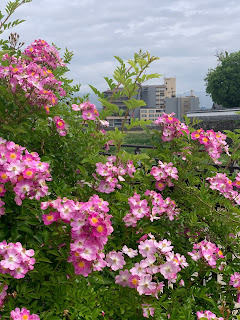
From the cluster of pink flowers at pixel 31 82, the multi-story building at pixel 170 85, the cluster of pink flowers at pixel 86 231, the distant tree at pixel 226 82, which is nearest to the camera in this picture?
the cluster of pink flowers at pixel 86 231

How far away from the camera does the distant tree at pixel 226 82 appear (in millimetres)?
34469

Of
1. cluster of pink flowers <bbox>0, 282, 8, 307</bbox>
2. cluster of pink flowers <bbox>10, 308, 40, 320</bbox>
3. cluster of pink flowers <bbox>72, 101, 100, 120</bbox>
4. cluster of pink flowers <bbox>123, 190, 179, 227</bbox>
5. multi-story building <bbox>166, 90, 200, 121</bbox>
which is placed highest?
multi-story building <bbox>166, 90, 200, 121</bbox>

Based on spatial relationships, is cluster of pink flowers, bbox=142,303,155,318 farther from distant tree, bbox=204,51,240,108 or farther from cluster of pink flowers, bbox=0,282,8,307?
distant tree, bbox=204,51,240,108

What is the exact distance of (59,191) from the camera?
157 centimetres

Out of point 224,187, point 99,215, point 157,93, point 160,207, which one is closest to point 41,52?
point 160,207

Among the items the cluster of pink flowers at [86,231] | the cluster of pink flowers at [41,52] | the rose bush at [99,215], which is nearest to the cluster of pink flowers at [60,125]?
the rose bush at [99,215]

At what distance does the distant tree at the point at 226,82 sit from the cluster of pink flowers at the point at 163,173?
34511 millimetres

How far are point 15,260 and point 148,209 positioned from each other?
23.7 inches

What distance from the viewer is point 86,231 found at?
1195 millimetres

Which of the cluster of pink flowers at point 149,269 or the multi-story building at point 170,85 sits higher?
the multi-story building at point 170,85

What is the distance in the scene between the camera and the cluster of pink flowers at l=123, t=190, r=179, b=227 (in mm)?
1553

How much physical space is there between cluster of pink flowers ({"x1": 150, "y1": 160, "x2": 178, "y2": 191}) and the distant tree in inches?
1359

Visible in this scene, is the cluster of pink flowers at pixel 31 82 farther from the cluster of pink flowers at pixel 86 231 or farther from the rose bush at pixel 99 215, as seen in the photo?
the cluster of pink flowers at pixel 86 231

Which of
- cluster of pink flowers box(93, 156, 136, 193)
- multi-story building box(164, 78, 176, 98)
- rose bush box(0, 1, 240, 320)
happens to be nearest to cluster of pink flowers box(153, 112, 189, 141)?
rose bush box(0, 1, 240, 320)
